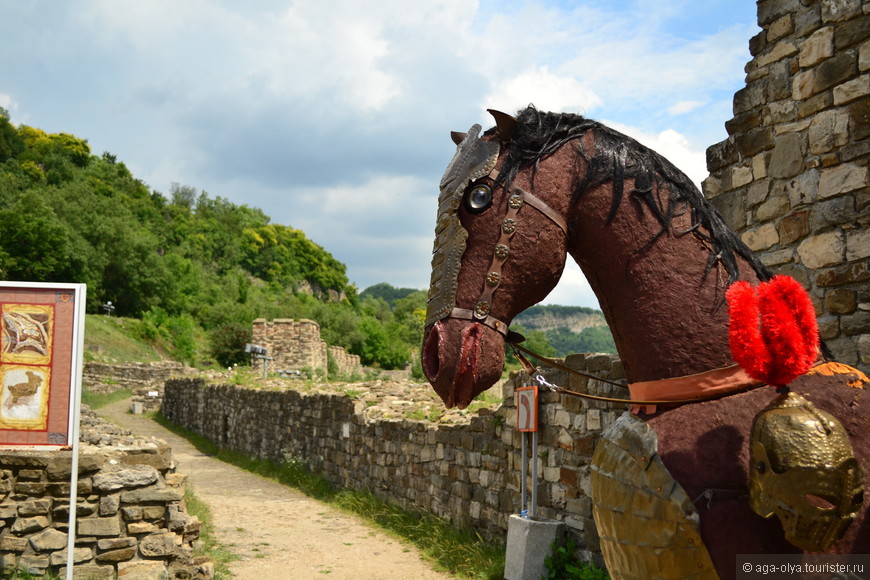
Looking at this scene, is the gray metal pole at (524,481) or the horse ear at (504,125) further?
the gray metal pole at (524,481)

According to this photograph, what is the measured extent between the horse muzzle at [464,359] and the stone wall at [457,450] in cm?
335

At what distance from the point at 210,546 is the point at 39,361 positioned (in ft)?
10.9

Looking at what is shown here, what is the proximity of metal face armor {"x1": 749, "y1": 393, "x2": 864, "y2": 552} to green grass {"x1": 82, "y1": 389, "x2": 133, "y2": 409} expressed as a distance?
23.4 meters

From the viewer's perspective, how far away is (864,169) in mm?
3543

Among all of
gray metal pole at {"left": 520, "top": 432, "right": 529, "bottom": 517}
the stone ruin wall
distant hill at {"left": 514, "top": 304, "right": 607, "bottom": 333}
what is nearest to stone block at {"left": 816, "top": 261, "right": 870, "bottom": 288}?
gray metal pole at {"left": 520, "top": 432, "right": 529, "bottom": 517}

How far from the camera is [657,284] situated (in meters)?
1.70

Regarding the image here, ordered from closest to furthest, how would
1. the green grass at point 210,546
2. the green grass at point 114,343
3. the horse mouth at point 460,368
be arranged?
the horse mouth at point 460,368 < the green grass at point 210,546 < the green grass at point 114,343

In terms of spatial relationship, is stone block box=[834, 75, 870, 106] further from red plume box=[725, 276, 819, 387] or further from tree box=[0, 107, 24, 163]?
tree box=[0, 107, 24, 163]

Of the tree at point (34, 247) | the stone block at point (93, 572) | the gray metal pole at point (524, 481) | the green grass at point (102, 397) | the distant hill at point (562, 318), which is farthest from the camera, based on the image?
the distant hill at point (562, 318)

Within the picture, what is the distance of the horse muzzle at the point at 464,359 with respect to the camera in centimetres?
165

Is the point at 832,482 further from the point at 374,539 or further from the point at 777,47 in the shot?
the point at 374,539

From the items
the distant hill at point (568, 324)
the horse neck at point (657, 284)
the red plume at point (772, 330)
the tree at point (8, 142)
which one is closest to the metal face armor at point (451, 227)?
the horse neck at point (657, 284)

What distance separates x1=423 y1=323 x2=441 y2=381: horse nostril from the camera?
169 centimetres

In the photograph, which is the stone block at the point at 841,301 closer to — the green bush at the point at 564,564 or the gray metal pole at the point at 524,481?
the green bush at the point at 564,564
